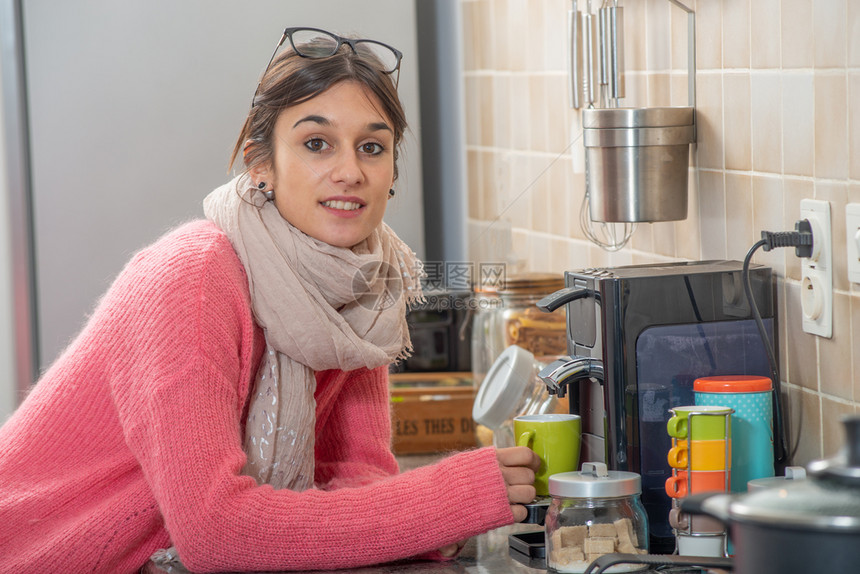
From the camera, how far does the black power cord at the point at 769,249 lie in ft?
3.84

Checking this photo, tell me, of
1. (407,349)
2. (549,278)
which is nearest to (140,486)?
(407,349)

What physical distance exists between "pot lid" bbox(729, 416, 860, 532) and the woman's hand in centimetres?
42

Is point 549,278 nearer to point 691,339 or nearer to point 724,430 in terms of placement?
point 691,339

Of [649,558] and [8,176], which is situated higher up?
[8,176]

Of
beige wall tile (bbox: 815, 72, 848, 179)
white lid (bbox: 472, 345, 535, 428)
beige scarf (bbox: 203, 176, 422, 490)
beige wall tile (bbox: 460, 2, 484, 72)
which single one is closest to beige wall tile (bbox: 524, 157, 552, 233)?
beige wall tile (bbox: 460, 2, 484, 72)

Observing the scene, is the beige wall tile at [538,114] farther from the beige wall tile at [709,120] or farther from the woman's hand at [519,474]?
the woman's hand at [519,474]

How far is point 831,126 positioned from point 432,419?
86 cm

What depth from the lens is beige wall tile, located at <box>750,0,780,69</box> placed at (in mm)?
1231

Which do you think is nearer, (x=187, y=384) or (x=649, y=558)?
(x=649, y=558)

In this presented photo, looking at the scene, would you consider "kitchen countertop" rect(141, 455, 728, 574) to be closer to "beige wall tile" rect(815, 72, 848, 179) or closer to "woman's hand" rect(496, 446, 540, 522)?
"woman's hand" rect(496, 446, 540, 522)

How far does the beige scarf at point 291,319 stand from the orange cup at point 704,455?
38cm

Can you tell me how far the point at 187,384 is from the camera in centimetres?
103

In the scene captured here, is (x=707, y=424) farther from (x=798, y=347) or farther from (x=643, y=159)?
(x=643, y=159)

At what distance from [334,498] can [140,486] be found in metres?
0.23
